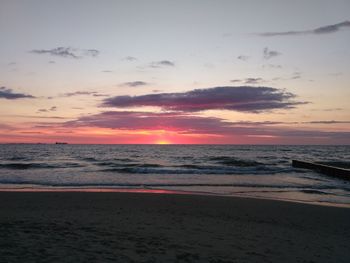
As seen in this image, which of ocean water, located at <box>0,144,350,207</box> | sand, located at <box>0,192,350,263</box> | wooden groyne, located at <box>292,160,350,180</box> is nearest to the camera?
sand, located at <box>0,192,350,263</box>

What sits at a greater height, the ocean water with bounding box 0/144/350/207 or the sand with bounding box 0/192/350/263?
the sand with bounding box 0/192/350/263

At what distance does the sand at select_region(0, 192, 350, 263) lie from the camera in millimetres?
6730

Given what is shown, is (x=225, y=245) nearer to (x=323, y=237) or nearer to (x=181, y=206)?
(x=323, y=237)

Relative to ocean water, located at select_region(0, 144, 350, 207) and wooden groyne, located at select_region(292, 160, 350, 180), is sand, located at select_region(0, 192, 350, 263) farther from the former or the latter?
wooden groyne, located at select_region(292, 160, 350, 180)

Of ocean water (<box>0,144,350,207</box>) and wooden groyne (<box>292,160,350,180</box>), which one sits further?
wooden groyne (<box>292,160,350,180</box>)

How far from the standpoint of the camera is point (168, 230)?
886 centimetres

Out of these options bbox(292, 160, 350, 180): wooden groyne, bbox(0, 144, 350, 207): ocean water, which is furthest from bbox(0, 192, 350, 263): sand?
bbox(292, 160, 350, 180): wooden groyne

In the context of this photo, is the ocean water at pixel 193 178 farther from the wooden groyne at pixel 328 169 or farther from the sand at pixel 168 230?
the sand at pixel 168 230

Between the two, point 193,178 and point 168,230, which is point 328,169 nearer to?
point 193,178

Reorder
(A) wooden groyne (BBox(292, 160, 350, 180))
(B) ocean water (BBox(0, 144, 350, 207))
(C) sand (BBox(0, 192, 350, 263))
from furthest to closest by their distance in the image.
→ (A) wooden groyne (BBox(292, 160, 350, 180)) < (B) ocean water (BBox(0, 144, 350, 207)) < (C) sand (BBox(0, 192, 350, 263))

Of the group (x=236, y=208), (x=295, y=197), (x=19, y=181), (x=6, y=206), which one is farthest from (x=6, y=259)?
(x=19, y=181)

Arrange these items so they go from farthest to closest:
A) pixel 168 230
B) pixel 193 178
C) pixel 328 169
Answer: pixel 328 169 < pixel 193 178 < pixel 168 230

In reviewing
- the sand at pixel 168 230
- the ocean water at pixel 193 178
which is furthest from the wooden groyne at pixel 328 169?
the sand at pixel 168 230

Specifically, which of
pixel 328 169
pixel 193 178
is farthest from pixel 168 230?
pixel 328 169
